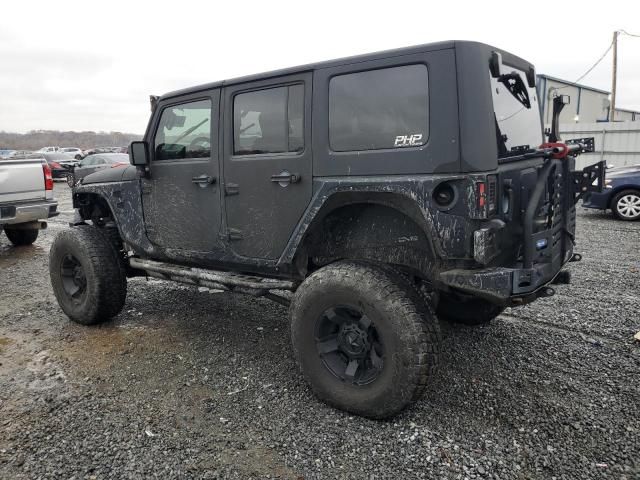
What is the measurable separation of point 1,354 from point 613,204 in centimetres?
1035

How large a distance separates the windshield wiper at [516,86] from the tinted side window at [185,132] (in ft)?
6.90

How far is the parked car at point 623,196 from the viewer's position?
9336mm

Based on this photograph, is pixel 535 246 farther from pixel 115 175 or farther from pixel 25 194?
pixel 25 194

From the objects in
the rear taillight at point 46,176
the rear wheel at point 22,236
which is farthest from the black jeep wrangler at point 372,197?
the rear wheel at point 22,236

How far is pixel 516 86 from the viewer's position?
10.3ft

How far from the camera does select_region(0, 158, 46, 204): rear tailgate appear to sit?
23.9 feet

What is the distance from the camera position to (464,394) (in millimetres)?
3088

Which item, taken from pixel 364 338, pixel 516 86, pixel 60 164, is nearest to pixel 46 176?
pixel 364 338

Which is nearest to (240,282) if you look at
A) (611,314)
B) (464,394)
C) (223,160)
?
(223,160)

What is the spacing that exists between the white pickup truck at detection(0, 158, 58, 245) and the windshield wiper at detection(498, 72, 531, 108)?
7.27 m

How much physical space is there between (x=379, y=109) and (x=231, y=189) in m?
1.26

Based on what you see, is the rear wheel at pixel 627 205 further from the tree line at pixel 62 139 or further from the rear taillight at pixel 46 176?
the tree line at pixel 62 139

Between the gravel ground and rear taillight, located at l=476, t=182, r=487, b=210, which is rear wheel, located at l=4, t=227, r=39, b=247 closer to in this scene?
the gravel ground

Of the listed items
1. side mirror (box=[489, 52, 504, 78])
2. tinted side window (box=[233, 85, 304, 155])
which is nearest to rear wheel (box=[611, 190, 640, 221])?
side mirror (box=[489, 52, 504, 78])
